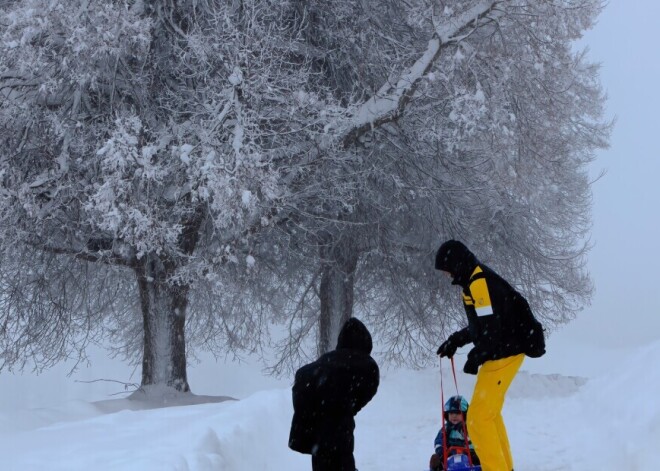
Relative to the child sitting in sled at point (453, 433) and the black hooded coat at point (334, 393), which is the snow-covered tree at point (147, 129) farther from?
the black hooded coat at point (334, 393)

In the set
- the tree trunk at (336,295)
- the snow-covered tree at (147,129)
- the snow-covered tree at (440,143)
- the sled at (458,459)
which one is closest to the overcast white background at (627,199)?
the snow-covered tree at (440,143)

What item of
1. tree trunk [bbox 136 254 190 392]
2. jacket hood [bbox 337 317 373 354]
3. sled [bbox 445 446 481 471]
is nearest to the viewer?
jacket hood [bbox 337 317 373 354]

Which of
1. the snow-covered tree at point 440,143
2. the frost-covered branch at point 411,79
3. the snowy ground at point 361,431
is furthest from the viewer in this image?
the snow-covered tree at point 440,143

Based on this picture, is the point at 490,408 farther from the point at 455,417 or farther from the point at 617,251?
the point at 617,251

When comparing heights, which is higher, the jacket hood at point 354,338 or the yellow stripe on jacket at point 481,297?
the yellow stripe on jacket at point 481,297

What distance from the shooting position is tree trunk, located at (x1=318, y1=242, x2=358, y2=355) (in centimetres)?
1541

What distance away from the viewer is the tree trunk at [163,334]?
42.5 ft

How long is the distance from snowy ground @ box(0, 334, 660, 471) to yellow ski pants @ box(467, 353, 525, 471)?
1.33 metres

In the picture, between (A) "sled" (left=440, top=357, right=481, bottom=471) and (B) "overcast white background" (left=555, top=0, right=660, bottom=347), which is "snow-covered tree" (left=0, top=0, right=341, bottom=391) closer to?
(A) "sled" (left=440, top=357, right=481, bottom=471)

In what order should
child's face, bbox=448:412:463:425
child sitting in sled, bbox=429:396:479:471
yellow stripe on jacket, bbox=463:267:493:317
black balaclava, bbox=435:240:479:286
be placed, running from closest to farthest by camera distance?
yellow stripe on jacket, bbox=463:267:493:317, black balaclava, bbox=435:240:479:286, child sitting in sled, bbox=429:396:479:471, child's face, bbox=448:412:463:425

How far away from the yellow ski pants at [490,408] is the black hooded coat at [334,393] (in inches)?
32.9

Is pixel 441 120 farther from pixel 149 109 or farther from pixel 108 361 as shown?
pixel 108 361

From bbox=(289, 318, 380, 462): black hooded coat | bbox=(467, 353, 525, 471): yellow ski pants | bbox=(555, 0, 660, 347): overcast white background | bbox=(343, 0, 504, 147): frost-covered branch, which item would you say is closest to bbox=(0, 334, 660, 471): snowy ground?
bbox=(289, 318, 380, 462): black hooded coat

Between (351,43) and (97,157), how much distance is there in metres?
4.23
